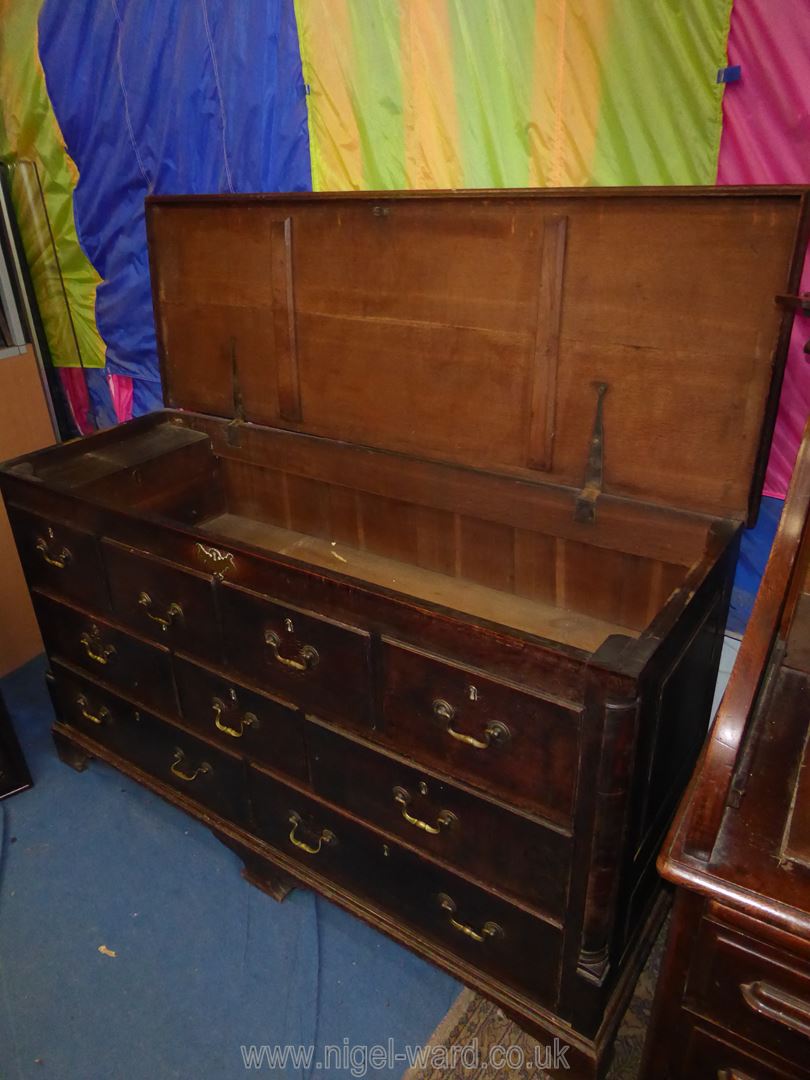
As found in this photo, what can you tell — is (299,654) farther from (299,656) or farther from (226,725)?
(226,725)

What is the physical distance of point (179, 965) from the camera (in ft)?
5.85

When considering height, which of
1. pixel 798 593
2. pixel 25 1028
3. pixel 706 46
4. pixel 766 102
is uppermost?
pixel 706 46

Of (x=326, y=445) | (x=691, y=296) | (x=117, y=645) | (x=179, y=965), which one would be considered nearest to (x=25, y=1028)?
(x=179, y=965)

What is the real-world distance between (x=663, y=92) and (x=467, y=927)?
176cm

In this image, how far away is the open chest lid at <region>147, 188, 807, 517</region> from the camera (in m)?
1.45

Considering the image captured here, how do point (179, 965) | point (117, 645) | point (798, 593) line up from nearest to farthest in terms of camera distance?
1. point (798, 593)
2. point (179, 965)
3. point (117, 645)

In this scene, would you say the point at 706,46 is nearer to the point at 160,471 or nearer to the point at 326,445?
the point at 326,445

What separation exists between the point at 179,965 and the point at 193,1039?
0.61 ft

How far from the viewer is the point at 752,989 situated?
3.29 feet

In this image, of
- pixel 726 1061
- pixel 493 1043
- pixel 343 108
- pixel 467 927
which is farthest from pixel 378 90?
pixel 493 1043

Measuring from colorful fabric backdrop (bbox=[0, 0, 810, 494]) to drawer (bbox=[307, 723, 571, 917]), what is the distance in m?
0.99

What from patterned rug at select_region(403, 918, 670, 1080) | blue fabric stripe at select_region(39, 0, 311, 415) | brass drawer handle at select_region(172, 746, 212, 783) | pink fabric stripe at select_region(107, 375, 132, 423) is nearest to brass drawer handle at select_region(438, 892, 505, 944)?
patterned rug at select_region(403, 918, 670, 1080)

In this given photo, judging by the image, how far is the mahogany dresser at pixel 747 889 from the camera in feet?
3.11

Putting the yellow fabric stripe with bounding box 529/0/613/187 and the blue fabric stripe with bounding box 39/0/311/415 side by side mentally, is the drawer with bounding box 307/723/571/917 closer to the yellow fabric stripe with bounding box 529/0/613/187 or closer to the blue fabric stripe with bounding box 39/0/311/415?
the yellow fabric stripe with bounding box 529/0/613/187
